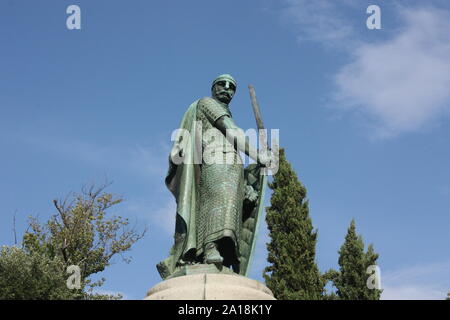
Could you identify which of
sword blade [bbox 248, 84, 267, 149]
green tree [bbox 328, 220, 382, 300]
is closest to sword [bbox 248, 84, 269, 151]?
sword blade [bbox 248, 84, 267, 149]

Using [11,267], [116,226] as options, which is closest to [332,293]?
[116,226]

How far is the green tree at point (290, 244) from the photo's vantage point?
19.8m

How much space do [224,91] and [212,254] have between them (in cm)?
269

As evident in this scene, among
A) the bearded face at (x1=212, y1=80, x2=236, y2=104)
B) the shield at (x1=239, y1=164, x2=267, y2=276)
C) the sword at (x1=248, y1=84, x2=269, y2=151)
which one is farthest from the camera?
the bearded face at (x1=212, y1=80, x2=236, y2=104)

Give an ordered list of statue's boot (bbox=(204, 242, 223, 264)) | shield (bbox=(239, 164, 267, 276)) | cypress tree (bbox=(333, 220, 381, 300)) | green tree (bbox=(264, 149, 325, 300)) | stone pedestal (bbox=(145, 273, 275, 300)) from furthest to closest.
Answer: cypress tree (bbox=(333, 220, 381, 300)) → green tree (bbox=(264, 149, 325, 300)) → shield (bbox=(239, 164, 267, 276)) → statue's boot (bbox=(204, 242, 223, 264)) → stone pedestal (bbox=(145, 273, 275, 300))

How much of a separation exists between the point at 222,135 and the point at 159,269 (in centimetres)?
209

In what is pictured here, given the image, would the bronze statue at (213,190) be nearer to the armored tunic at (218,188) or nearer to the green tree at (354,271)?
the armored tunic at (218,188)

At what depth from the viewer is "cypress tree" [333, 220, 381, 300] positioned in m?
20.8

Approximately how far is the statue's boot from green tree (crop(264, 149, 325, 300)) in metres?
12.0

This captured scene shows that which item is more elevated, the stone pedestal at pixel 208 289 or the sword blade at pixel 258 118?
the sword blade at pixel 258 118

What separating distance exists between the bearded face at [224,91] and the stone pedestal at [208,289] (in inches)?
121

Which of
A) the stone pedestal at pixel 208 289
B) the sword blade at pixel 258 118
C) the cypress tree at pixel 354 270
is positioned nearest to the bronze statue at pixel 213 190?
the sword blade at pixel 258 118

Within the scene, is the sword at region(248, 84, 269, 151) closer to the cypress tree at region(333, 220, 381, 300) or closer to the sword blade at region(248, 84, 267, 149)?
the sword blade at region(248, 84, 267, 149)
